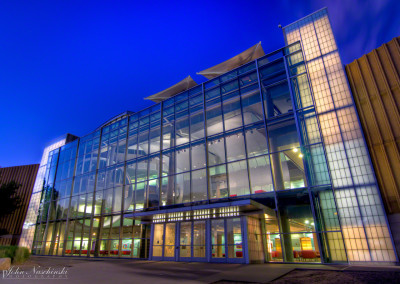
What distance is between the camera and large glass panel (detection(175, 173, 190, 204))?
1917 centimetres

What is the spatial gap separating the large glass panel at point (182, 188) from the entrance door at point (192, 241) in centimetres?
198

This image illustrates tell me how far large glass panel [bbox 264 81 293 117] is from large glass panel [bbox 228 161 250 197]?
4.35m

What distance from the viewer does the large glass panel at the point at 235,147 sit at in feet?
58.4

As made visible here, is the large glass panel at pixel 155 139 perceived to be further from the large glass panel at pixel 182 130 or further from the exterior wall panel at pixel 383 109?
the exterior wall panel at pixel 383 109

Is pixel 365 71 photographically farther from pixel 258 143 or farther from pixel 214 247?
pixel 214 247

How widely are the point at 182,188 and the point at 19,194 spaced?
1397 inches

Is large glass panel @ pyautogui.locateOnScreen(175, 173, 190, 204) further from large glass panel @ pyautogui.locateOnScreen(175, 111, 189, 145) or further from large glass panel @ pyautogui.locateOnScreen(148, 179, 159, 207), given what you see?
large glass panel @ pyautogui.locateOnScreen(175, 111, 189, 145)

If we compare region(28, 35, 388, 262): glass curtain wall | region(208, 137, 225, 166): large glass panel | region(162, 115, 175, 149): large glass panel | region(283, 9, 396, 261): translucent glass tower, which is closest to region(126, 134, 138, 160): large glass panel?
region(28, 35, 388, 262): glass curtain wall

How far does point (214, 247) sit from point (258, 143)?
7792 millimetres

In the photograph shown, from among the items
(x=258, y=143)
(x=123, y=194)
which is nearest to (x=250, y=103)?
(x=258, y=143)

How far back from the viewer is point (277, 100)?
1777 cm

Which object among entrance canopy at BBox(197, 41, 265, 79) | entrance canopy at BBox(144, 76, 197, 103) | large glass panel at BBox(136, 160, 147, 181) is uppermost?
entrance canopy at BBox(197, 41, 265, 79)

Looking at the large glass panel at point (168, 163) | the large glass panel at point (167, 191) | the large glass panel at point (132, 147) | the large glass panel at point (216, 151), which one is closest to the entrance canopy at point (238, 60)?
the large glass panel at point (216, 151)

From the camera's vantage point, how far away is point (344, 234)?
13305 mm
